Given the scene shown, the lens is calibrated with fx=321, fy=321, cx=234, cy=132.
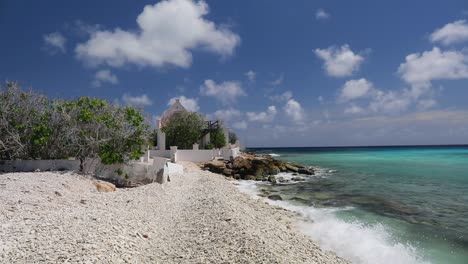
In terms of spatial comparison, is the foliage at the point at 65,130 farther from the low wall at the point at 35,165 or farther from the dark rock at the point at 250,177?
the dark rock at the point at 250,177

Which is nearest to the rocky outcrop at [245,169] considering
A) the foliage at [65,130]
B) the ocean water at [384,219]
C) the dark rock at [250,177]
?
the dark rock at [250,177]

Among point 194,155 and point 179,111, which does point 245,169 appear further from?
point 179,111

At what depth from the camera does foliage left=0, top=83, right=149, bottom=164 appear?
16109 mm

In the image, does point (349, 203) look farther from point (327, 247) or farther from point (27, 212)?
point (27, 212)

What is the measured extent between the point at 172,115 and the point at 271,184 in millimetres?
19863

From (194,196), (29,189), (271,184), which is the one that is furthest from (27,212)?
(271,184)

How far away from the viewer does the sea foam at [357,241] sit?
845cm

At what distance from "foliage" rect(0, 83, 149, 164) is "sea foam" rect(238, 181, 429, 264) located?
379 inches

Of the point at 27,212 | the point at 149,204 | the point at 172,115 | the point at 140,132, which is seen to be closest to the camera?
the point at 27,212

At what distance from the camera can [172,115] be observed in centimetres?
3878

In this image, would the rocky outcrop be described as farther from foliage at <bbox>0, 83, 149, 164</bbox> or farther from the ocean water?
foliage at <bbox>0, 83, 149, 164</bbox>

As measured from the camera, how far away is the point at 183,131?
3425cm

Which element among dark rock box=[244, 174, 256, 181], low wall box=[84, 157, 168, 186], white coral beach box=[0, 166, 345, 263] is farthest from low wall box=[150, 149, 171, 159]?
white coral beach box=[0, 166, 345, 263]

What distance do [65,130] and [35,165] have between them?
87.9 inches
